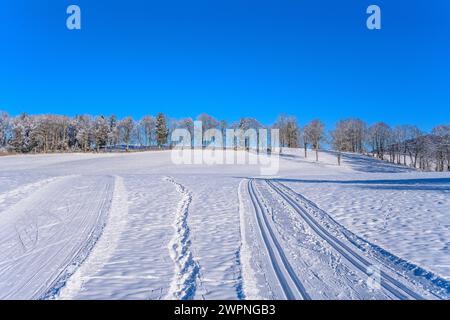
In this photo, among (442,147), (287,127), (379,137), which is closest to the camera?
(442,147)

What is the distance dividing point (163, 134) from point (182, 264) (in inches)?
3659

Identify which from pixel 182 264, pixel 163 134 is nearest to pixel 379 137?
pixel 163 134

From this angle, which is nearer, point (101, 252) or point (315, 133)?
point (101, 252)

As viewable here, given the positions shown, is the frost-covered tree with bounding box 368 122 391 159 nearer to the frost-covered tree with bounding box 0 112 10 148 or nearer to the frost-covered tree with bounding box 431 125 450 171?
the frost-covered tree with bounding box 431 125 450 171

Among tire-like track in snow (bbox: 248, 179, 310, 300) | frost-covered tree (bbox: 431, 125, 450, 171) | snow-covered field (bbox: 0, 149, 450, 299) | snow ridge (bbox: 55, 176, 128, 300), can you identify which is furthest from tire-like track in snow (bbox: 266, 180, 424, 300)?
frost-covered tree (bbox: 431, 125, 450, 171)

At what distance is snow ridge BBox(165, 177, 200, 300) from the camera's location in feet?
16.9

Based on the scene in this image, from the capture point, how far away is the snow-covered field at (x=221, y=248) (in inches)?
208

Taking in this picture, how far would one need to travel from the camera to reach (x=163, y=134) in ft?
317

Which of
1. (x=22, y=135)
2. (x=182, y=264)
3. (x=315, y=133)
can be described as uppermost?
(x=22, y=135)

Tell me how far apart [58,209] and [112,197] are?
112 inches

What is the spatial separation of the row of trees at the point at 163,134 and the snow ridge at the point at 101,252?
237 feet

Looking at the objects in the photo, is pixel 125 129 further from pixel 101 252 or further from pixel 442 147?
pixel 101 252

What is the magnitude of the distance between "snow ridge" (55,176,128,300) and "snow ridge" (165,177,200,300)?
1660 mm
